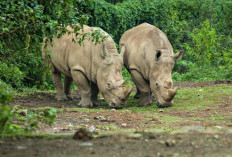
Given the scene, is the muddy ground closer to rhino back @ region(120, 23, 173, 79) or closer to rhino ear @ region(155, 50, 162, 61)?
rhino back @ region(120, 23, 173, 79)

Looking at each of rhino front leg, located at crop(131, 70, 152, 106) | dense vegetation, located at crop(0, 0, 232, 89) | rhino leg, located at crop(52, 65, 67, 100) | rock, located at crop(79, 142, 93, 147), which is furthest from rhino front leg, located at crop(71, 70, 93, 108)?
rock, located at crop(79, 142, 93, 147)

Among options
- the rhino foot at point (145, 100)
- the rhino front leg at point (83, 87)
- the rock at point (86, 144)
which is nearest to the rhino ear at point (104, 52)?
the rhino front leg at point (83, 87)

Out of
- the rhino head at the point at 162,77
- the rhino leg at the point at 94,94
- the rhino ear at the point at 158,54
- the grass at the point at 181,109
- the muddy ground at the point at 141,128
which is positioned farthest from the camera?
the rhino leg at the point at 94,94

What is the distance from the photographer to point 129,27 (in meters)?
19.5

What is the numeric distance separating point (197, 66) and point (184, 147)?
518 inches

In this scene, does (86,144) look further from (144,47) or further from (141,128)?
(144,47)

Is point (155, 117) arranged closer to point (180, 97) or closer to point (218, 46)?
point (180, 97)

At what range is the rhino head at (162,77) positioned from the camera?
1141 centimetres

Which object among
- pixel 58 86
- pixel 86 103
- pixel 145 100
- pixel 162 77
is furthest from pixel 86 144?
pixel 58 86

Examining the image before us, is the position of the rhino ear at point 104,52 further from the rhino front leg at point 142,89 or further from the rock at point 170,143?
the rock at point 170,143

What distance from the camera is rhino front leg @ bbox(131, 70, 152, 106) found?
1198 cm

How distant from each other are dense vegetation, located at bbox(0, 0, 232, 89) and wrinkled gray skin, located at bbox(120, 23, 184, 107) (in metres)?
1.50

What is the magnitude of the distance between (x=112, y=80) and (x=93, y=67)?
23.9 inches

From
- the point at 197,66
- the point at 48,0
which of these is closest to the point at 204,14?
the point at 197,66
